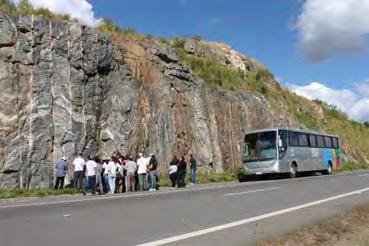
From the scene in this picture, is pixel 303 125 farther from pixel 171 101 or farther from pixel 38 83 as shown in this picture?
pixel 38 83

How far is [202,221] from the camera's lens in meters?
12.9

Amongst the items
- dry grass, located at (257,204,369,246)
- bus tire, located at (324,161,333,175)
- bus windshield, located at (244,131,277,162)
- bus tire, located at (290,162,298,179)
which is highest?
bus windshield, located at (244,131,277,162)

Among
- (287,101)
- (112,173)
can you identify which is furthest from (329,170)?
(112,173)

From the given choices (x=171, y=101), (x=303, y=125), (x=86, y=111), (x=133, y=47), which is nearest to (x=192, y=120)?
(x=171, y=101)

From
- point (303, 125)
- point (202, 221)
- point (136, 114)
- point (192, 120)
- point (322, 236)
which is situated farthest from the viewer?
point (303, 125)

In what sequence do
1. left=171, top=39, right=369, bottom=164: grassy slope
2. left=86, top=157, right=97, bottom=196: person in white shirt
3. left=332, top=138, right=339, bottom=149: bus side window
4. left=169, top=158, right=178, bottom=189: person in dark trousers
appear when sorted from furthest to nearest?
1. left=332, top=138, right=339, bottom=149: bus side window
2. left=171, top=39, right=369, bottom=164: grassy slope
3. left=169, top=158, right=178, bottom=189: person in dark trousers
4. left=86, top=157, right=97, bottom=196: person in white shirt

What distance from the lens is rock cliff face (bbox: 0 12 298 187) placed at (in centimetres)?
2581

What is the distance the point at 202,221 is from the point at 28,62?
1669 centimetres

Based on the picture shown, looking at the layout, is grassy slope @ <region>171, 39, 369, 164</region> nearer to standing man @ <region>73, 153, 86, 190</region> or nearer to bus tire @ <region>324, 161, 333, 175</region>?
bus tire @ <region>324, 161, 333, 175</region>

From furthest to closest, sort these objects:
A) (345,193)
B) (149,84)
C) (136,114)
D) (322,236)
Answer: (149,84) → (136,114) → (345,193) → (322,236)

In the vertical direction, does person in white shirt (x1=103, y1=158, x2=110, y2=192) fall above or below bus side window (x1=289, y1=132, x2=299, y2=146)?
below

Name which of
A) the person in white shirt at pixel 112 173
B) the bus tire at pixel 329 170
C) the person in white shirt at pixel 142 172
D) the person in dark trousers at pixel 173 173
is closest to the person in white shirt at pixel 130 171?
the person in white shirt at pixel 142 172

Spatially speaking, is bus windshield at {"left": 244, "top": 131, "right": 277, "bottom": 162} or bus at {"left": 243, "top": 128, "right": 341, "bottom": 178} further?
bus windshield at {"left": 244, "top": 131, "right": 277, "bottom": 162}

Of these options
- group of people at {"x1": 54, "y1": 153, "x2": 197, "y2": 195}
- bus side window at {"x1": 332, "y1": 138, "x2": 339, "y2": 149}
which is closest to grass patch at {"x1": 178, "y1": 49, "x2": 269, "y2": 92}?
bus side window at {"x1": 332, "y1": 138, "x2": 339, "y2": 149}
